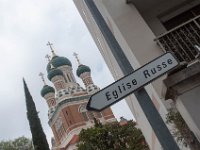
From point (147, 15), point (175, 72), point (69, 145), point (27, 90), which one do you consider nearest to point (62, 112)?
point (69, 145)

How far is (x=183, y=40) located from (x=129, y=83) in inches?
187

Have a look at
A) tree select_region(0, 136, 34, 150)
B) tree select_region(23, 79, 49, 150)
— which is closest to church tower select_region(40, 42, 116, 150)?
tree select_region(23, 79, 49, 150)

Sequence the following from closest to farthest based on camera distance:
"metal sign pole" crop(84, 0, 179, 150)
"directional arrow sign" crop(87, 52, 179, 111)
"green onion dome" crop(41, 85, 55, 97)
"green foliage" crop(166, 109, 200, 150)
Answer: "metal sign pole" crop(84, 0, 179, 150)
"directional arrow sign" crop(87, 52, 179, 111)
"green foliage" crop(166, 109, 200, 150)
"green onion dome" crop(41, 85, 55, 97)

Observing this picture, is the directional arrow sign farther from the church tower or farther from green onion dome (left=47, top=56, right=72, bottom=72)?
green onion dome (left=47, top=56, right=72, bottom=72)

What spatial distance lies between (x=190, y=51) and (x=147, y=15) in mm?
2082

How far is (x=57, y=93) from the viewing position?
2343 inches

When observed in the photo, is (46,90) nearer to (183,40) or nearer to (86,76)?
(86,76)

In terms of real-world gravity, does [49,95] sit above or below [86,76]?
below

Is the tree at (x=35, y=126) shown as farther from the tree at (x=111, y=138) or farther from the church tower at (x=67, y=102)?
the church tower at (x=67, y=102)

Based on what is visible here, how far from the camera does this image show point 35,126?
31.9 meters

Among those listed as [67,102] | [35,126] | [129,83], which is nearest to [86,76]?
[67,102]

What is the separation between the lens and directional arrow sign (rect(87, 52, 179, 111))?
438 cm

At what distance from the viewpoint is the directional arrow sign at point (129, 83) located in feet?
14.4

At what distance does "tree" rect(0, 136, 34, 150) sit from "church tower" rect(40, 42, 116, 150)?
59.9 feet
